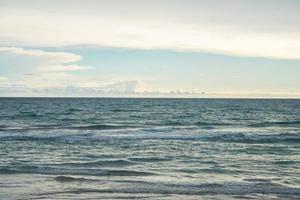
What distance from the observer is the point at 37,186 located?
50.8ft

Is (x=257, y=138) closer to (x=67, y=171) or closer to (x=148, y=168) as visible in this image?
(x=148, y=168)

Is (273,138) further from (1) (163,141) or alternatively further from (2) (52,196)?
(2) (52,196)

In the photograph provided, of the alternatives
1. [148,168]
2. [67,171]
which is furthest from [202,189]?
[67,171]

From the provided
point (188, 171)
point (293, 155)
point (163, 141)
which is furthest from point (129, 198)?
point (163, 141)

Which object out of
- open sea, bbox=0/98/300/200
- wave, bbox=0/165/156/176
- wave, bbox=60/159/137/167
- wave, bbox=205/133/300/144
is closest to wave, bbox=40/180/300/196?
open sea, bbox=0/98/300/200

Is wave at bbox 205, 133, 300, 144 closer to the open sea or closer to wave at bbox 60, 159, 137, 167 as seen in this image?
the open sea

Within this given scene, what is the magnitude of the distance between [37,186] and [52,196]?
170cm

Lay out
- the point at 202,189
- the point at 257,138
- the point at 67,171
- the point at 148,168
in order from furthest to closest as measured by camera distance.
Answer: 1. the point at 257,138
2. the point at 148,168
3. the point at 67,171
4. the point at 202,189

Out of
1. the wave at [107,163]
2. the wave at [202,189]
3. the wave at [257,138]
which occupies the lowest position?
the wave at [202,189]

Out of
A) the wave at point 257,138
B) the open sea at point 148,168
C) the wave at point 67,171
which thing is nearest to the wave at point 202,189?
the open sea at point 148,168

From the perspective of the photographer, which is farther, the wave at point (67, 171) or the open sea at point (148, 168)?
the wave at point (67, 171)

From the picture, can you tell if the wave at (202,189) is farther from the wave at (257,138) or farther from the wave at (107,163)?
the wave at (257,138)

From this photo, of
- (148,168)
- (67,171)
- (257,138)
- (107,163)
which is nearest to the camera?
(67,171)

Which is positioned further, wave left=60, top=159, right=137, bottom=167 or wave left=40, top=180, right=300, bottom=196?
wave left=60, top=159, right=137, bottom=167
